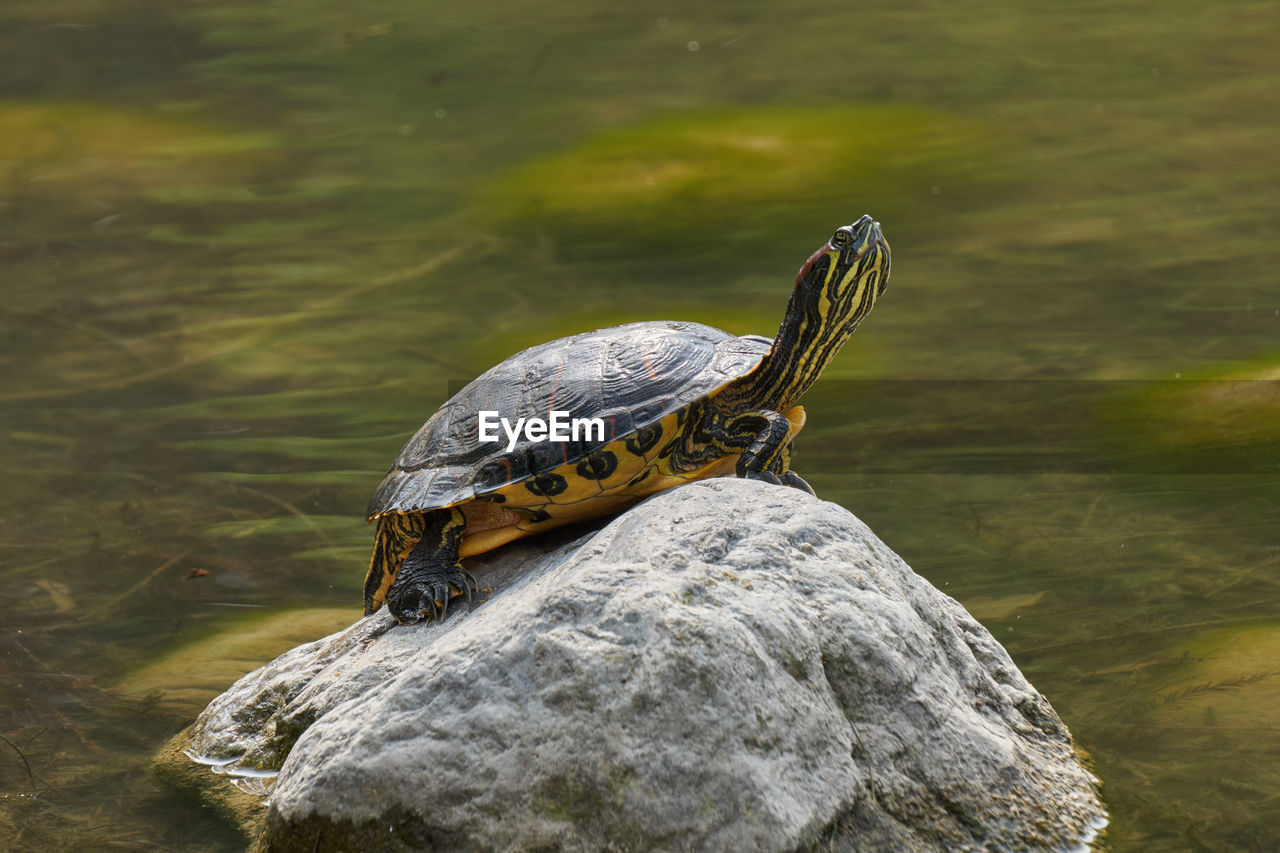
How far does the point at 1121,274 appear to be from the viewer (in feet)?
23.2

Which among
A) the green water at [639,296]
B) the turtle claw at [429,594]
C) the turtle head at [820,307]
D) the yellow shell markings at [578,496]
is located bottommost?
the green water at [639,296]

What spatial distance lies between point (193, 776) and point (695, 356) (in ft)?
5.18

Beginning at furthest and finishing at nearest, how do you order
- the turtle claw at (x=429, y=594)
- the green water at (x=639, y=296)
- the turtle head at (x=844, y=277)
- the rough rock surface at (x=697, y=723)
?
the green water at (x=639, y=296)
the turtle head at (x=844, y=277)
the turtle claw at (x=429, y=594)
the rough rock surface at (x=697, y=723)

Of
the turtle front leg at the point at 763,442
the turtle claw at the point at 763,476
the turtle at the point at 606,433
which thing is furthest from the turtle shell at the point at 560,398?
the turtle claw at the point at 763,476

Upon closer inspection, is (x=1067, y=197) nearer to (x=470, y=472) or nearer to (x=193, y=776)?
(x=470, y=472)

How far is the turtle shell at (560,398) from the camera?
313 cm

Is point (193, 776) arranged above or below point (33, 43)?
below

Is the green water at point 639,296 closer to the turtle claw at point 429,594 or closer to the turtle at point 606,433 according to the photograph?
the turtle claw at point 429,594

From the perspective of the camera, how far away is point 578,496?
3.16 metres

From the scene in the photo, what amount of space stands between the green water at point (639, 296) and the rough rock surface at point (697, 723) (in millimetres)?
473

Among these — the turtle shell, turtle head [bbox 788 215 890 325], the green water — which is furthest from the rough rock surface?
turtle head [bbox 788 215 890 325]

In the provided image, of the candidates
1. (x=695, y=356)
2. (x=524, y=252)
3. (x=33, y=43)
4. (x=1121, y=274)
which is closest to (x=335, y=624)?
(x=695, y=356)

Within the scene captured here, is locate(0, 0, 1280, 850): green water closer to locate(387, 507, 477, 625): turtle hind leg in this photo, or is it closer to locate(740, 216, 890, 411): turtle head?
locate(387, 507, 477, 625): turtle hind leg

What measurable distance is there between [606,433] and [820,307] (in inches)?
24.4
